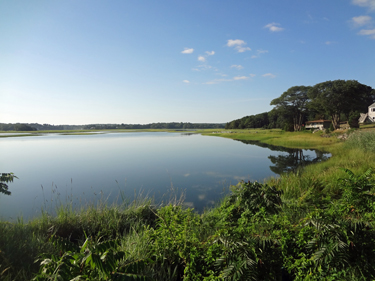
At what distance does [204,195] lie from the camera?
963cm

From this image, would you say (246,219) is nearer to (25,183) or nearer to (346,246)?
(346,246)

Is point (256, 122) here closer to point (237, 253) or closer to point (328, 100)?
point (328, 100)

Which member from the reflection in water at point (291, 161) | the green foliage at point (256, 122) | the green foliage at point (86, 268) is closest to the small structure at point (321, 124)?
the green foliage at point (256, 122)

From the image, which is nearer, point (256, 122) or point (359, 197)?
point (359, 197)

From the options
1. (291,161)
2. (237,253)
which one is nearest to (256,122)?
(291,161)

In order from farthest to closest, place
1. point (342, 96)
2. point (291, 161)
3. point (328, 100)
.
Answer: point (328, 100) → point (342, 96) → point (291, 161)

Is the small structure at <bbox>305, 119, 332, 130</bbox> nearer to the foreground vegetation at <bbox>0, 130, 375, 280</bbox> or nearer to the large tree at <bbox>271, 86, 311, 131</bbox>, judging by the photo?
the large tree at <bbox>271, 86, 311, 131</bbox>

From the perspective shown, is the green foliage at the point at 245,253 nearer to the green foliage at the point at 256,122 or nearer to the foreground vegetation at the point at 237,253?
the foreground vegetation at the point at 237,253

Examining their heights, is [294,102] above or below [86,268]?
above

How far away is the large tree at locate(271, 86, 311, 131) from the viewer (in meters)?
61.5

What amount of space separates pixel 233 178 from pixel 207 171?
250 cm

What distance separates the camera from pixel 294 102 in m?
63.1

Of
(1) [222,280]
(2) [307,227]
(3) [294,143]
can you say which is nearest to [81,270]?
(1) [222,280]

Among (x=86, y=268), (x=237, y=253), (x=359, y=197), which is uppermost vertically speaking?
(x=359, y=197)
